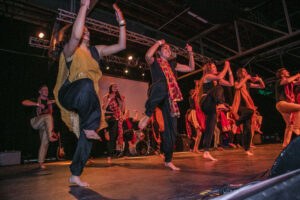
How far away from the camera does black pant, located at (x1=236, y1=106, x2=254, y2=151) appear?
160 inches

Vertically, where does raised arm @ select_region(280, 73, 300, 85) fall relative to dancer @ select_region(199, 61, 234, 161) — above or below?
above

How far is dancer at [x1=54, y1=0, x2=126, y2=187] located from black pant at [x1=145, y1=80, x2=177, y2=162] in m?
0.93

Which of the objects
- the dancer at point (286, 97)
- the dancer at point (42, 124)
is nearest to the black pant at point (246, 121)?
the dancer at point (286, 97)

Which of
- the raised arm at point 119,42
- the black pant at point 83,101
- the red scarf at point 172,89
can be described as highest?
the raised arm at point 119,42

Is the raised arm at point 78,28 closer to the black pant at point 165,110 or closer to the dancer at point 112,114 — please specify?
the black pant at point 165,110

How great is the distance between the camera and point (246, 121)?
4.21m

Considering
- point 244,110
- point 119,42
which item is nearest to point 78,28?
point 119,42

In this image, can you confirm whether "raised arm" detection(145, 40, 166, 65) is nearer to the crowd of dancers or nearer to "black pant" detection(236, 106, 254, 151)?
the crowd of dancers

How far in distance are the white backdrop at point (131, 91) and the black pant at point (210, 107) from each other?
4928 millimetres

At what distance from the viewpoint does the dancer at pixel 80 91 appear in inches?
67.1

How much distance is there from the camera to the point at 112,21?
7.89 m

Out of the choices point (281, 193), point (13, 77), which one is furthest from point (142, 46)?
point (281, 193)

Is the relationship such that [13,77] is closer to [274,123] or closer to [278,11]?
[278,11]

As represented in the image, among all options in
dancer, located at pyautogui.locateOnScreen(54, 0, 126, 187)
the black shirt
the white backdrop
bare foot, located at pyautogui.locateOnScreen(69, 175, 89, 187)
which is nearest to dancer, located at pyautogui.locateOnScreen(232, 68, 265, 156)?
the black shirt
